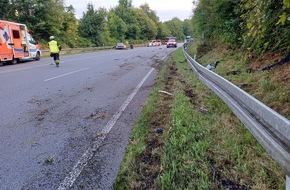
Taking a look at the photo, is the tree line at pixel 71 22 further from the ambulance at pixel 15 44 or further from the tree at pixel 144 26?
the ambulance at pixel 15 44

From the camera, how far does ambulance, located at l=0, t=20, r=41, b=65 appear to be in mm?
17719

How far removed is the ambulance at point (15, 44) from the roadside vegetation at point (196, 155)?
A: 1590cm

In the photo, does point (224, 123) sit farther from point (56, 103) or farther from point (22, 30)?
point (22, 30)

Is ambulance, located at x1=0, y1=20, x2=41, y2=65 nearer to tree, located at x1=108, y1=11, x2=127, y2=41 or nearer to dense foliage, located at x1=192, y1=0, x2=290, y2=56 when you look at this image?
dense foliage, located at x1=192, y1=0, x2=290, y2=56

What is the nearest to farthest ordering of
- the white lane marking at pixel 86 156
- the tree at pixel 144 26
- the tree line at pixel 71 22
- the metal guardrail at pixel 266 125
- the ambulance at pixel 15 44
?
1. the metal guardrail at pixel 266 125
2. the white lane marking at pixel 86 156
3. the ambulance at pixel 15 44
4. the tree line at pixel 71 22
5. the tree at pixel 144 26

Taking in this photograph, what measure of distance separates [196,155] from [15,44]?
18747 millimetres

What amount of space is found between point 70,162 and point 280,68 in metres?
4.87

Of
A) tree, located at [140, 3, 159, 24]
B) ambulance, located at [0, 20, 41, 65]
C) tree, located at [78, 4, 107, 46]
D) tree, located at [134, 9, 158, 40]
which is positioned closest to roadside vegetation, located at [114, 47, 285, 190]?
ambulance, located at [0, 20, 41, 65]

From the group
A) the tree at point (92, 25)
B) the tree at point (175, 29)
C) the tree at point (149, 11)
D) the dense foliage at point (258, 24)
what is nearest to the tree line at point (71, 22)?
the tree at point (92, 25)

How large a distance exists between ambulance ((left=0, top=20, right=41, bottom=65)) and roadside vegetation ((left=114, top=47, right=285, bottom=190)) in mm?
15900

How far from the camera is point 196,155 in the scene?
3.33 m

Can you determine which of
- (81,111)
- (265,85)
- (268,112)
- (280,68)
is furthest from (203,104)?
(268,112)

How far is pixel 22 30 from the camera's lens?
20.0 m

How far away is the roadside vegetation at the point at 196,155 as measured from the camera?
110 inches
